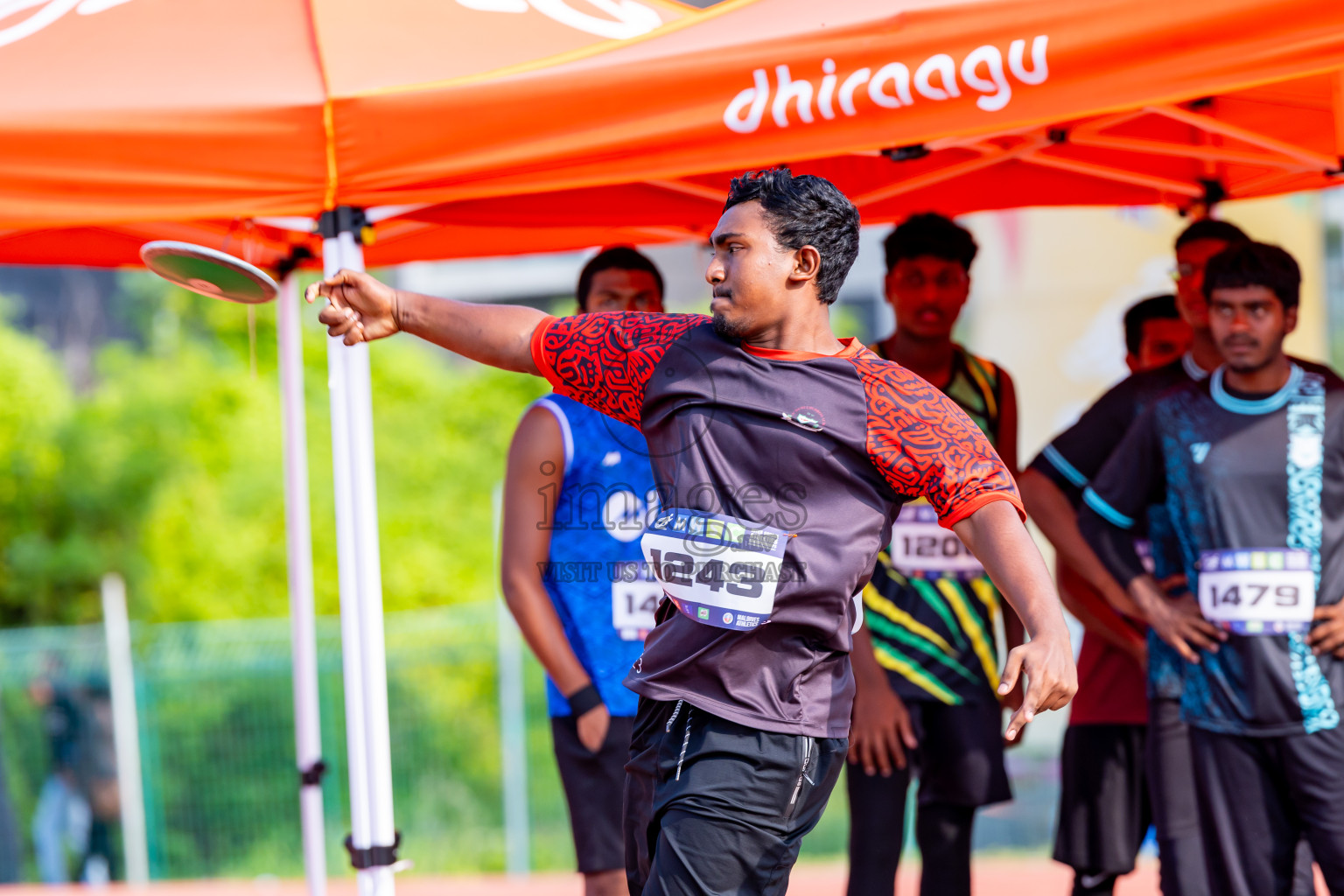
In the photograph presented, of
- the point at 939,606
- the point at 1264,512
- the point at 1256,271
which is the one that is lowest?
the point at 939,606

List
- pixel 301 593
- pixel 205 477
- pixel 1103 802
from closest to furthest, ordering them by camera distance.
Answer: pixel 1103 802 → pixel 301 593 → pixel 205 477

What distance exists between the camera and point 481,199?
134 inches

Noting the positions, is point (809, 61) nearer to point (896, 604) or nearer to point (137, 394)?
point (896, 604)

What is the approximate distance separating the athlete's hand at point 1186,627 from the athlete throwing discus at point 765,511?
4.24ft

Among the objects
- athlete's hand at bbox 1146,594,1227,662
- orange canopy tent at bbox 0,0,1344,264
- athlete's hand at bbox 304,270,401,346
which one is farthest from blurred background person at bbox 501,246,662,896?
athlete's hand at bbox 1146,594,1227,662

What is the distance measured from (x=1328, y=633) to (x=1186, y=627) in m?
0.31

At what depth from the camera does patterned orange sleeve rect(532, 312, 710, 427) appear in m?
2.34

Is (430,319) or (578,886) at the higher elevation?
(430,319)

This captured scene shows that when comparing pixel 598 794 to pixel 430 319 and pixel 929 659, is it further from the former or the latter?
pixel 430 319

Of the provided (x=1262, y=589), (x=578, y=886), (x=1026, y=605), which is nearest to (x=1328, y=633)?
(x=1262, y=589)

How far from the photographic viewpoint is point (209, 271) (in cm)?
272

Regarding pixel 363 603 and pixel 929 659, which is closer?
pixel 363 603

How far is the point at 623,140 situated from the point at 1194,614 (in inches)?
69.0

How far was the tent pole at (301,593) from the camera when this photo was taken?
4.20m
